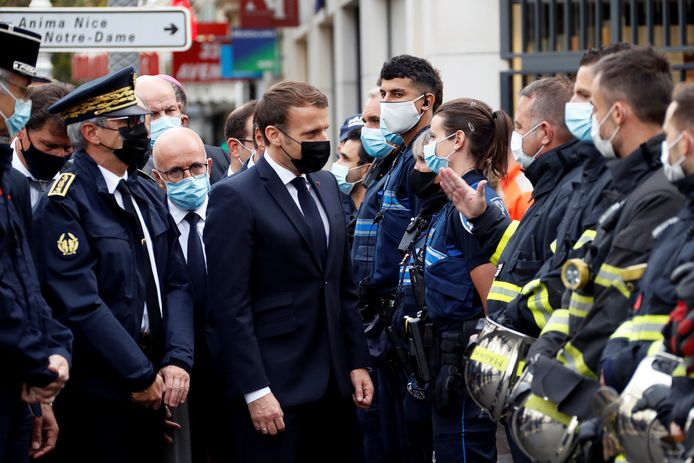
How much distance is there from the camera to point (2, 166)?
4.80m

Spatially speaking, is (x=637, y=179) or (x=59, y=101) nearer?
(x=637, y=179)

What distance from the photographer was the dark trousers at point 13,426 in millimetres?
4691

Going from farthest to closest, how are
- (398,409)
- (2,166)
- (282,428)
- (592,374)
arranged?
(398,409), (282,428), (2,166), (592,374)

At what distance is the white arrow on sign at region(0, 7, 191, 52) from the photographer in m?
8.92

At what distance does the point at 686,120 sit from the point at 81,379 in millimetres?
2864

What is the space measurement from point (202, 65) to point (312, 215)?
2296 centimetres

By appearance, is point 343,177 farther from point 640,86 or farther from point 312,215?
point 640,86

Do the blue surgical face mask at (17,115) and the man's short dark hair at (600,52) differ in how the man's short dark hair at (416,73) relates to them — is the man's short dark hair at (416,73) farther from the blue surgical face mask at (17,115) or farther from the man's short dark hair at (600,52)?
the blue surgical face mask at (17,115)

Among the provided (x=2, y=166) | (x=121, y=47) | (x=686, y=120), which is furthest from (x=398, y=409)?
(x=121, y=47)

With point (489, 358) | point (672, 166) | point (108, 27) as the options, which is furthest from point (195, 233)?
point (672, 166)

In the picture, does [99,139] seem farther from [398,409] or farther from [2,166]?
[398,409]

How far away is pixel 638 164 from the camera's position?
13.9 feet

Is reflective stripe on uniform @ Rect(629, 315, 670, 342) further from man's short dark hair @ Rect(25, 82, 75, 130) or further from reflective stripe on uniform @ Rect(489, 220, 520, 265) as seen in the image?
man's short dark hair @ Rect(25, 82, 75, 130)

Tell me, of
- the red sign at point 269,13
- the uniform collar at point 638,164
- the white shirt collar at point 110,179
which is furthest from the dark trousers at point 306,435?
the red sign at point 269,13
